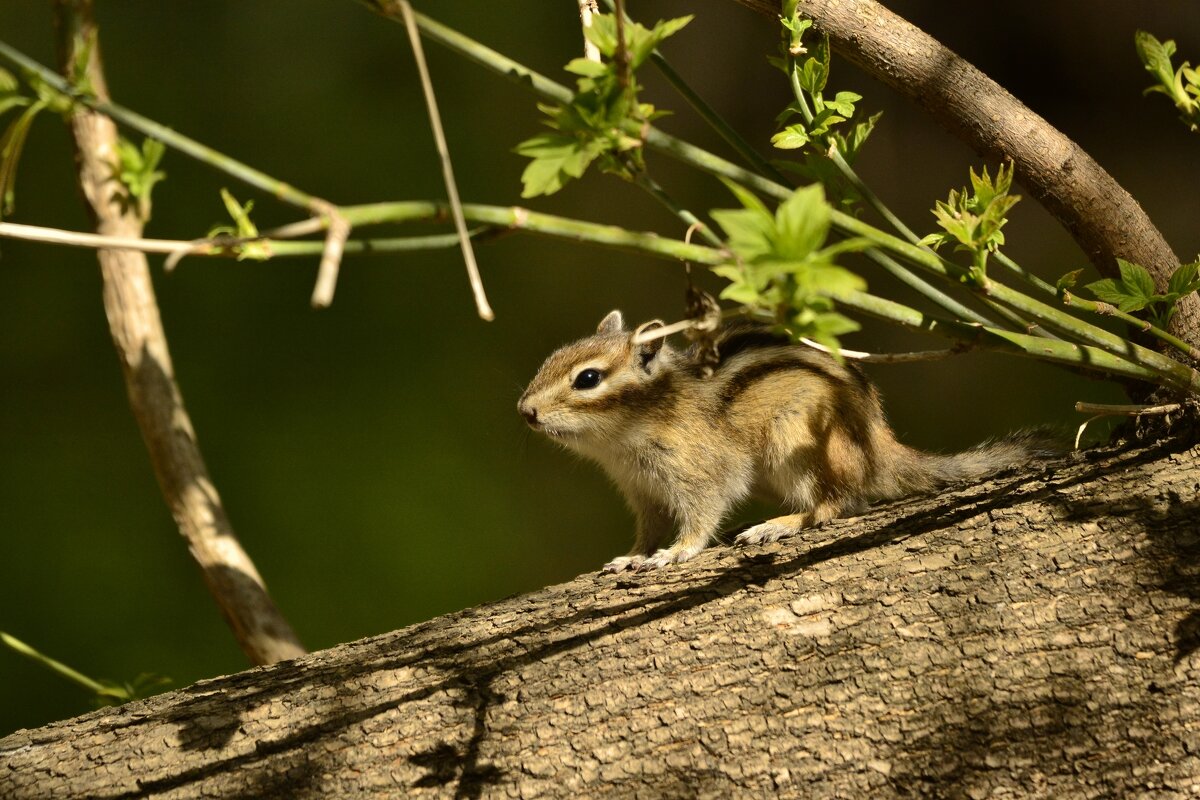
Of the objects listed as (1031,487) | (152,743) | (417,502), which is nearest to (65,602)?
(417,502)

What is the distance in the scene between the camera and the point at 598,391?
232 cm

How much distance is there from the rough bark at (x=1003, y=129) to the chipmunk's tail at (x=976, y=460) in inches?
14.8

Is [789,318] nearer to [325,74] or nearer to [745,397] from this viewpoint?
[745,397]

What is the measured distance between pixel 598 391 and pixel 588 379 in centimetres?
3

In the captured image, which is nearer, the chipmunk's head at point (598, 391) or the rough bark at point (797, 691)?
the rough bark at point (797, 691)

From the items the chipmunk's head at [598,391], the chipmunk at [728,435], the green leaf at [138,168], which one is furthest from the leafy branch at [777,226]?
the chipmunk's head at [598,391]

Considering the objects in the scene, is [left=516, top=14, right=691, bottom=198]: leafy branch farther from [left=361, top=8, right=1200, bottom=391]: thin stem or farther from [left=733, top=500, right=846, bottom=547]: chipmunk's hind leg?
[left=733, top=500, right=846, bottom=547]: chipmunk's hind leg

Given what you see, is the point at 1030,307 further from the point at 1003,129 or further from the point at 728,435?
the point at 728,435

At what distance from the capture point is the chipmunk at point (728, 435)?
2.10 m

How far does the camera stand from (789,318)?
97cm

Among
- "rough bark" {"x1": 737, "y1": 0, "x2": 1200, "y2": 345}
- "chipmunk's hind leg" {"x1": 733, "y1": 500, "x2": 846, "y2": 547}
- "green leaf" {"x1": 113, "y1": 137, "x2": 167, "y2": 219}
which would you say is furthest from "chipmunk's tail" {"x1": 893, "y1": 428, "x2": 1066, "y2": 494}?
"green leaf" {"x1": 113, "y1": 137, "x2": 167, "y2": 219}

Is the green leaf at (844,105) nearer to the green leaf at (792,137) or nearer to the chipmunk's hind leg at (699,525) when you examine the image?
the green leaf at (792,137)

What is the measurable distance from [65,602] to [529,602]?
2400 millimetres

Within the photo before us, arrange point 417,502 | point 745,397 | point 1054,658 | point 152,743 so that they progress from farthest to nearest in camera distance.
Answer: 1. point 417,502
2. point 745,397
3. point 152,743
4. point 1054,658
